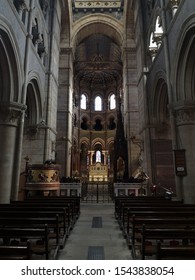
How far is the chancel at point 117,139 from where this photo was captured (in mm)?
4480

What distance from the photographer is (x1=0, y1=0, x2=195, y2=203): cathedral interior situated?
31.1 feet

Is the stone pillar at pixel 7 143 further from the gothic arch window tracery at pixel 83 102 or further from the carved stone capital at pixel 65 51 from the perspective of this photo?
the gothic arch window tracery at pixel 83 102

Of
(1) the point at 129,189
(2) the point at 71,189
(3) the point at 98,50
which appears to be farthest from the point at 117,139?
(3) the point at 98,50

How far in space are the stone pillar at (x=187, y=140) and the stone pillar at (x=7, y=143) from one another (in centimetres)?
763

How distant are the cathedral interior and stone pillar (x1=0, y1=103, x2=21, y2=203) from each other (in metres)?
0.04

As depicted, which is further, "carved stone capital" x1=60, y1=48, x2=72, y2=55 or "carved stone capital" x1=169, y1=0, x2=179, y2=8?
"carved stone capital" x1=60, y1=48, x2=72, y2=55

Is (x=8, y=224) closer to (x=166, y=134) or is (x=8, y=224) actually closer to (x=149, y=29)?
(x=166, y=134)

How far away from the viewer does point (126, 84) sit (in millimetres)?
22906

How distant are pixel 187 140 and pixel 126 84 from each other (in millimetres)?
14757

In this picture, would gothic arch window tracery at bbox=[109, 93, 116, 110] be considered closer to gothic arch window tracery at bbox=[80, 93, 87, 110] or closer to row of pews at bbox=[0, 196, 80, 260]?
gothic arch window tracery at bbox=[80, 93, 87, 110]

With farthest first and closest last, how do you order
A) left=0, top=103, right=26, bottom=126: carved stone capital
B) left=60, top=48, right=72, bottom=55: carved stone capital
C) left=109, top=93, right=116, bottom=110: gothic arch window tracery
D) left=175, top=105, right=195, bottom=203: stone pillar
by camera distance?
left=109, top=93, right=116, bottom=110: gothic arch window tracery
left=60, top=48, right=72, bottom=55: carved stone capital
left=0, top=103, right=26, bottom=126: carved stone capital
left=175, top=105, right=195, bottom=203: stone pillar

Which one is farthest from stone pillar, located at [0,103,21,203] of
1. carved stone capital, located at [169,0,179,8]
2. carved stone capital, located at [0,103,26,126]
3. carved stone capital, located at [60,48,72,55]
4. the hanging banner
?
carved stone capital, located at [60,48,72,55]
